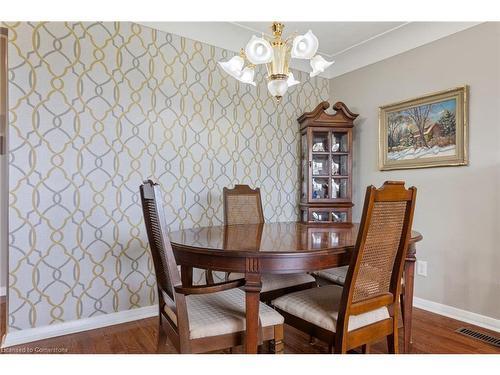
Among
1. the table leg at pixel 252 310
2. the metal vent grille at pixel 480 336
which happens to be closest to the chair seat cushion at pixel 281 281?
the table leg at pixel 252 310

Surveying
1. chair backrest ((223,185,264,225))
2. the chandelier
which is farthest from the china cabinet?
the chandelier

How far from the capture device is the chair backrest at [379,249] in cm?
146

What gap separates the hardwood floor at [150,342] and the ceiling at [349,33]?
2.28m

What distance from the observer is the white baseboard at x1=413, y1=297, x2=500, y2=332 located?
2459 millimetres

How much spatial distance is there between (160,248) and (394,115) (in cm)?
255

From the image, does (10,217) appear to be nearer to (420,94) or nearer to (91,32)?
(91,32)

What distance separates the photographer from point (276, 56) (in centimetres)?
201

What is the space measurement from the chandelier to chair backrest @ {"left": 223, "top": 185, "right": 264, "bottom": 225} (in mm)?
952

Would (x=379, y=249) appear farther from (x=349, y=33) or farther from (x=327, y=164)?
(x=349, y=33)

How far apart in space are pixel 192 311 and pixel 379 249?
0.89 metres

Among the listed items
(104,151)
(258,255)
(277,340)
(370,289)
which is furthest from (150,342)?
(370,289)

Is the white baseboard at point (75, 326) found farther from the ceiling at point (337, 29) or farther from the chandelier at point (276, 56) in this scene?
the ceiling at point (337, 29)

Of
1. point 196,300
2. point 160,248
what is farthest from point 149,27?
point 196,300

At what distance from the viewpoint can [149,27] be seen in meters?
2.69
